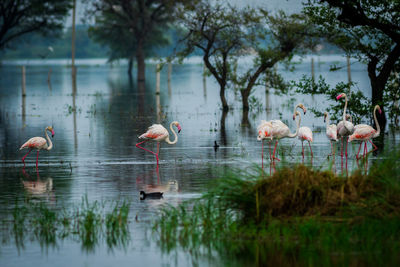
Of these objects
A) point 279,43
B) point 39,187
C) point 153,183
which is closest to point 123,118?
point 279,43

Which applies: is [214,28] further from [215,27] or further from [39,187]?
[39,187]

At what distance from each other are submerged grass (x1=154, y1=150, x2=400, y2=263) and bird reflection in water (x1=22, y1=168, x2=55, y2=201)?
341 centimetres

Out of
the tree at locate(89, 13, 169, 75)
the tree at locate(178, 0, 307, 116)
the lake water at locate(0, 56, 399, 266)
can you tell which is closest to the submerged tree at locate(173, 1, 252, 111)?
the tree at locate(178, 0, 307, 116)

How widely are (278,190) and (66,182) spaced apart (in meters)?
5.90

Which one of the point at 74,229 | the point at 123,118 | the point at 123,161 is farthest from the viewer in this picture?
the point at 123,118

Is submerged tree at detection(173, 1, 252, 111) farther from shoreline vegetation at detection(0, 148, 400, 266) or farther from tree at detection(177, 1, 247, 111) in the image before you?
shoreline vegetation at detection(0, 148, 400, 266)

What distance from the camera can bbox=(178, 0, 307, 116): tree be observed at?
3300cm

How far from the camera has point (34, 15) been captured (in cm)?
6034

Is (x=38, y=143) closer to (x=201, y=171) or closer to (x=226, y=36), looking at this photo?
(x=201, y=171)

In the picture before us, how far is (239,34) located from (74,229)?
960 inches

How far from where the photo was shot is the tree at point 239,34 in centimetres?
3300

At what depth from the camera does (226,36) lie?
3378 centimetres

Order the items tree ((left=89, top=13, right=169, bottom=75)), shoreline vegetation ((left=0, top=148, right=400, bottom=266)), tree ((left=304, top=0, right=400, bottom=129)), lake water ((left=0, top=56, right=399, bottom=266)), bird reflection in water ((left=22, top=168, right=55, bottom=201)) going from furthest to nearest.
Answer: tree ((left=89, top=13, right=169, bottom=75)) → tree ((left=304, top=0, right=400, bottom=129)) → bird reflection in water ((left=22, top=168, right=55, bottom=201)) → lake water ((left=0, top=56, right=399, bottom=266)) → shoreline vegetation ((left=0, top=148, right=400, bottom=266))

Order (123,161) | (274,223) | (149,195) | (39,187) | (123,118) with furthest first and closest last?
(123,118)
(123,161)
(39,187)
(149,195)
(274,223)
